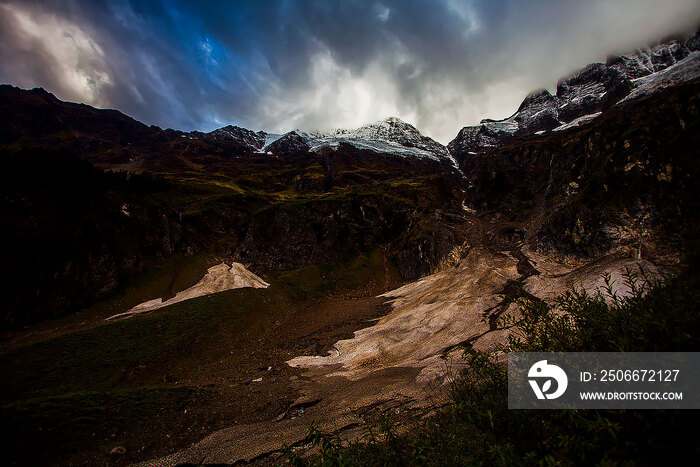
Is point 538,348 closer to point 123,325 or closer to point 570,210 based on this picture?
point 123,325

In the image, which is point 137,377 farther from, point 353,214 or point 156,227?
point 353,214

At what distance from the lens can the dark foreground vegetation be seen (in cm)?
341

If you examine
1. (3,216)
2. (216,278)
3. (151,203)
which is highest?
(151,203)

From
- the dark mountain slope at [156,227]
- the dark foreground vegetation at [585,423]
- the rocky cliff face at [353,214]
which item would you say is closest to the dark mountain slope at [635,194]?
the rocky cliff face at [353,214]

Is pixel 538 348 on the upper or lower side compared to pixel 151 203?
lower

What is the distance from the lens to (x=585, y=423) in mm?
4055

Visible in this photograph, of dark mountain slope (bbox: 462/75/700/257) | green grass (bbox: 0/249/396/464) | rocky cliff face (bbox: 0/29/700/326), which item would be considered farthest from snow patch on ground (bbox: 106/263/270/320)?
dark mountain slope (bbox: 462/75/700/257)

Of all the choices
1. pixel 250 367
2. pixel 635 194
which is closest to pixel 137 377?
pixel 250 367

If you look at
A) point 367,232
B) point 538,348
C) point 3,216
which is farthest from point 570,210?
point 3,216

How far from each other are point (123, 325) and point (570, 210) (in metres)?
82.9

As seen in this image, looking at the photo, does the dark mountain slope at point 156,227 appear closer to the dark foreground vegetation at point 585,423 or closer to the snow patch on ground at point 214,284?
the snow patch on ground at point 214,284

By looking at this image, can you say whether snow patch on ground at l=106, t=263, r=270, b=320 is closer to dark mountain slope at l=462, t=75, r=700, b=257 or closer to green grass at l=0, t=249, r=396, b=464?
green grass at l=0, t=249, r=396, b=464

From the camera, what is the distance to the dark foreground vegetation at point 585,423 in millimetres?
3406

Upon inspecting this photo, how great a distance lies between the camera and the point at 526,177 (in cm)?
12450
